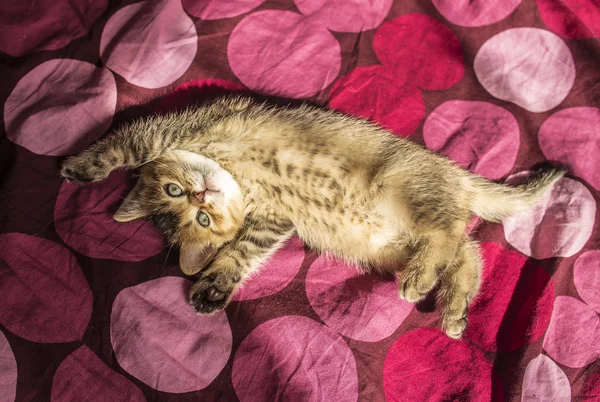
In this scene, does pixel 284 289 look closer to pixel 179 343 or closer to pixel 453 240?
pixel 179 343

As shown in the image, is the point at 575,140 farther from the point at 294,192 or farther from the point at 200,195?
the point at 200,195

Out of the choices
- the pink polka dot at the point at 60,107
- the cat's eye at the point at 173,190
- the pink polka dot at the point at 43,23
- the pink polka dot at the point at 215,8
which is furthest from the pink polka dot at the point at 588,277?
the pink polka dot at the point at 43,23

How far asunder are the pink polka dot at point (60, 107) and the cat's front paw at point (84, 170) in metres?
0.11

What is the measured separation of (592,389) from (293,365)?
31.8 inches

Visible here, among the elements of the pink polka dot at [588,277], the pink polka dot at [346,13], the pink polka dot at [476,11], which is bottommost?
the pink polka dot at [588,277]

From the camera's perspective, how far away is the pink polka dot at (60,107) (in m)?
1.36

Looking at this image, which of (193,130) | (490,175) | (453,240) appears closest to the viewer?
(453,240)

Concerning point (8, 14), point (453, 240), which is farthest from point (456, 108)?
point (8, 14)

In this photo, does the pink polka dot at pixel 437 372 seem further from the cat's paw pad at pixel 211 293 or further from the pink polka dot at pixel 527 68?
the pink polka dot at pixel 527 68

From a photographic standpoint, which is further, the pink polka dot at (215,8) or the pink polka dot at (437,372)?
the pink polka dot at (215,8)

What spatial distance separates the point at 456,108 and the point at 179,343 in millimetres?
1112

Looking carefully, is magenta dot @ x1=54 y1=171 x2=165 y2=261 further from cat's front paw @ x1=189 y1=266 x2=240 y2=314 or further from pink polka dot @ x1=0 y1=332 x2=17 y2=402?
pink polka dot @ x1=0 y1=332 x2=17 y2=402

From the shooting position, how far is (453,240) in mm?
1196

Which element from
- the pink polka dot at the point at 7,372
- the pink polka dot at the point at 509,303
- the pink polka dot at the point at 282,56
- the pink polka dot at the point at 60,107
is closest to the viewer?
the pink polka dot at the point at 7,372
